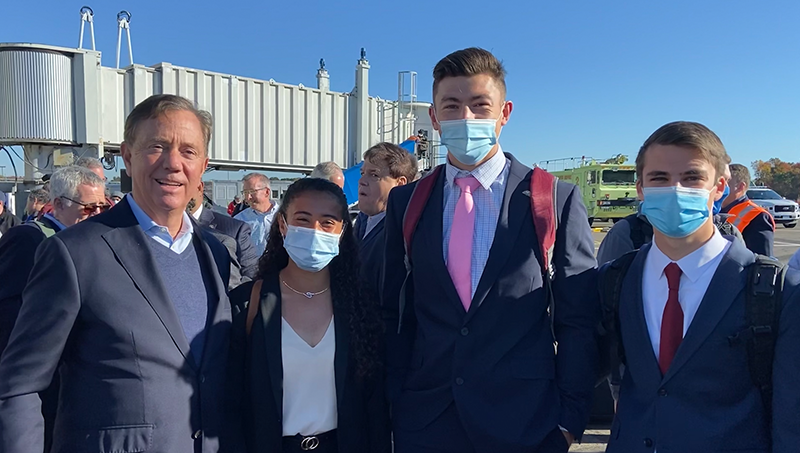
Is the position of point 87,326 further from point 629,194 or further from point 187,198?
point 629,194

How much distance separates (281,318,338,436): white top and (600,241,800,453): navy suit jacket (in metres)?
1.19

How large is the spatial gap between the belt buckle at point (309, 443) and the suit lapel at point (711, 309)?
4.63 feet

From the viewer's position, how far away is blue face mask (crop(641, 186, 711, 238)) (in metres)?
1.97

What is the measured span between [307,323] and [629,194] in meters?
21.5

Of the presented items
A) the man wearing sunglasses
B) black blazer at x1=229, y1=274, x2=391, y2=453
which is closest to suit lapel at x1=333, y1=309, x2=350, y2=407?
black blazer at x1=229, y1=274, x2=391, y2=453

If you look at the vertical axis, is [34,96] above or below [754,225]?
above

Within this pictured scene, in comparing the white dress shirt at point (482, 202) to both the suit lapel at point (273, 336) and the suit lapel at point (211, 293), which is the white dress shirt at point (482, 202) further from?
the suit lapel at point (211, 293)

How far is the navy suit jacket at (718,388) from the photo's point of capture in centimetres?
169

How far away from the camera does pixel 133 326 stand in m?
1.71

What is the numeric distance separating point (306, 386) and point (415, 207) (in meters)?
0.90

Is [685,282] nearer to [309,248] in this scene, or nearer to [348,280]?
[348,280]

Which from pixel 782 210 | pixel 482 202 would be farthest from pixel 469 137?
pixel 782 210

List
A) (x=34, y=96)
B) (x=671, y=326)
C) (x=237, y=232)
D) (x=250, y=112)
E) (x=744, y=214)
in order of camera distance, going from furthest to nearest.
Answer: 1. (x=250, y=112)
2. (x=34, y=96)
3. (x=744, y=214)
4. (x=237, y=232)
5. (x=671, y=326)

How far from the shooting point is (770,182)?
173 ft
